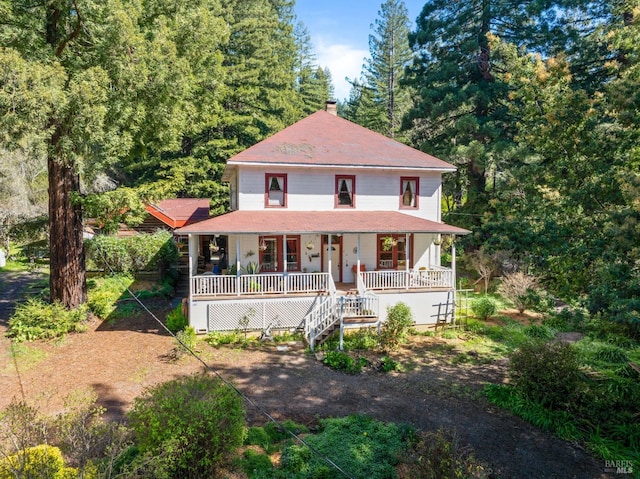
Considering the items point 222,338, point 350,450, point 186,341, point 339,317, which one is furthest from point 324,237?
point 350,450

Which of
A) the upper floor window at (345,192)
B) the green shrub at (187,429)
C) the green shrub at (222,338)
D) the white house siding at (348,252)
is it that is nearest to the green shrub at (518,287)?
the white house siding at (348,252)

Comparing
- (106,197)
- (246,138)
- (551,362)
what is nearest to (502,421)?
(551,362)

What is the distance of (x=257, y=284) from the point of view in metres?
14.2

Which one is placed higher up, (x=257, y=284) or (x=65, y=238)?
(x=65, y=238)

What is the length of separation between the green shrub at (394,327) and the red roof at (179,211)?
1380 centimetres

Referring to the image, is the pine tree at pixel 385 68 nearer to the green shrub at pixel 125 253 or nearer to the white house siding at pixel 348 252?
the white house siding at pixel 348 252

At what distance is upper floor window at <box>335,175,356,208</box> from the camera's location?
57.2 feet

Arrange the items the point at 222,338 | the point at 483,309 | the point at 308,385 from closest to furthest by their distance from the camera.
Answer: the point at 308,385 < the point at 222,338 < the point at 483,309

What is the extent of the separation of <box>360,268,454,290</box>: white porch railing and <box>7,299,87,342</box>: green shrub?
10.8 meters

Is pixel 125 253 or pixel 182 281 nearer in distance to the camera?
pixel 125 253

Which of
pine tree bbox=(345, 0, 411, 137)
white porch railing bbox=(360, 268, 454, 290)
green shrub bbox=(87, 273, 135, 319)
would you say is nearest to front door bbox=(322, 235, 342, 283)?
white porch railing bbox=(360, 268, 454, 290)

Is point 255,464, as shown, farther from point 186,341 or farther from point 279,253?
point 279,253

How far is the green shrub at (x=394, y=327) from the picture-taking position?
42.1ft

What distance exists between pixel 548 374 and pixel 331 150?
12651 mm
